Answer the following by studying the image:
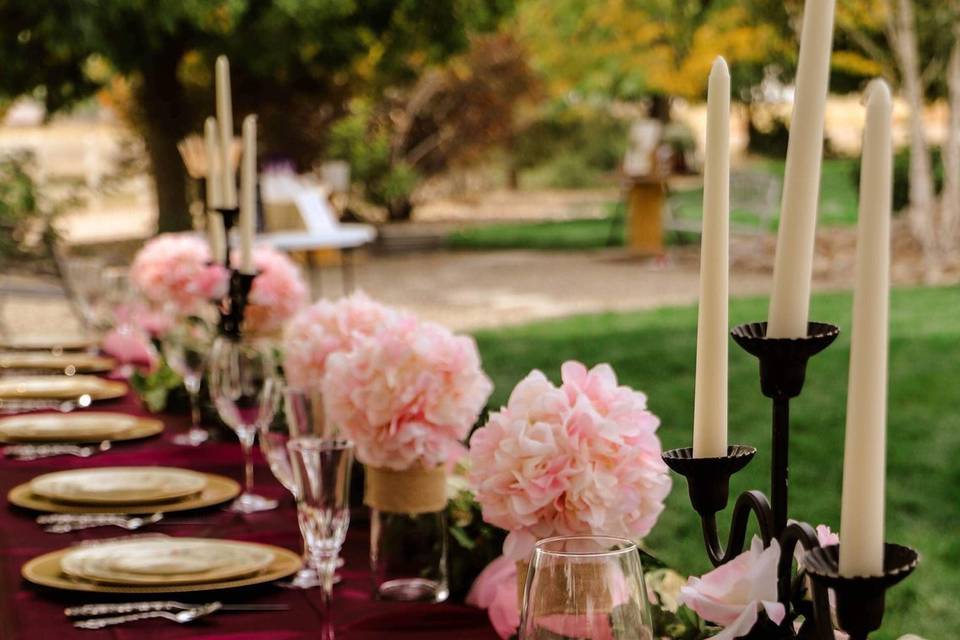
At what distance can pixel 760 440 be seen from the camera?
6.44 meters

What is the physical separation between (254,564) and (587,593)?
0.95 meters

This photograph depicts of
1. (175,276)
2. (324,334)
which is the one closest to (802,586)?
(324,334)

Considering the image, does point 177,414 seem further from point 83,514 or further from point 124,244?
point 124,244

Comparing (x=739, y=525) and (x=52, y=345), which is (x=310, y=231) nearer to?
(x=52, y=345)

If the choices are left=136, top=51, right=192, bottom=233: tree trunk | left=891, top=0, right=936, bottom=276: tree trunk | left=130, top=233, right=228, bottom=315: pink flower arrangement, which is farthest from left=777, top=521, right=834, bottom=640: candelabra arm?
left=136, top=51, right=192, bottom=233: tree trunk

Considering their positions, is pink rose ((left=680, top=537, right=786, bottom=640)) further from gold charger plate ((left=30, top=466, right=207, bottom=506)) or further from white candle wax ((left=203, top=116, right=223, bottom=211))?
white candle wax ((left=203, top=116, right=223, bottom=211))

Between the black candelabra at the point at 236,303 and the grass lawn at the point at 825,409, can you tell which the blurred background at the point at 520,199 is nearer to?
the grass lawn at the point at 825,409

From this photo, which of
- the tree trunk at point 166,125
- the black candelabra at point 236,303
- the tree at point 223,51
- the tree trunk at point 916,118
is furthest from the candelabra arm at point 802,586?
the tree trunk at point 166,125

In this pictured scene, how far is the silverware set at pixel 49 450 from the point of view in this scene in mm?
2916

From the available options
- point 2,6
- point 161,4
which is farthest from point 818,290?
point 2,6

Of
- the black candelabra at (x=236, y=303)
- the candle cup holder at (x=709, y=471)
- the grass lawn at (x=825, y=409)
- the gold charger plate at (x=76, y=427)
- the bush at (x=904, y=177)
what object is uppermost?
the bush at (x=904, y=177)

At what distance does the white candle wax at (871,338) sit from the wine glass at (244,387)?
166 cm

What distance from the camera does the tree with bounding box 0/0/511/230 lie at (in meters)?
12.4

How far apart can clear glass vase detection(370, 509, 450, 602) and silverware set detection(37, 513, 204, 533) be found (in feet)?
1.92
